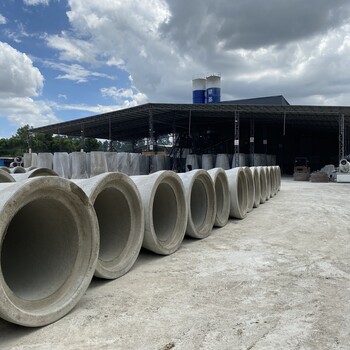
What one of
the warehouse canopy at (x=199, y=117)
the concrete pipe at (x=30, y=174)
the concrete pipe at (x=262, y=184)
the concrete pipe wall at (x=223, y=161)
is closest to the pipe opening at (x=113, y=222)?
the concrete pipe at (x=30, y=174)

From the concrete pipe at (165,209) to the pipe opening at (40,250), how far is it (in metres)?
1.49

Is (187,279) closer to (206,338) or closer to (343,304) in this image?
(206,338)

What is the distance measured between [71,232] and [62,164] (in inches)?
772

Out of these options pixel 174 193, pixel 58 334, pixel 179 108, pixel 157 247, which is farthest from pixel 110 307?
pixel 179 108

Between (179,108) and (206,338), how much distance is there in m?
25.7

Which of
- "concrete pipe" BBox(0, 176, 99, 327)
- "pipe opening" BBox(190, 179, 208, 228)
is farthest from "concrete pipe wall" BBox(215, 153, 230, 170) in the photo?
"concrete pipe" BBox(0, 176, 99, 327)

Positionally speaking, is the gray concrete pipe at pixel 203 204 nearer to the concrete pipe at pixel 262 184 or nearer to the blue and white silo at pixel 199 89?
the concrete pipe at pixel 262 184

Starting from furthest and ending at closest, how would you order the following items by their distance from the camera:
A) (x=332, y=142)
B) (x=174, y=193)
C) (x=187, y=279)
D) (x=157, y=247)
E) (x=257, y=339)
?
(x=332, y=142)
(x=174, y=193)
(x=157, y=247)
(x=187, y=279)
(x=257, y=339)

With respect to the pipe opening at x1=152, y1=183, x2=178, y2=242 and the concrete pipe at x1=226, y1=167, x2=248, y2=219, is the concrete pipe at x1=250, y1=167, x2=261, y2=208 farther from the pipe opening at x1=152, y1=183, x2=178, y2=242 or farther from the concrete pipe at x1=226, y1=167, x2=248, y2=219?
the pipe opening at x1=152, y1=183, x2=178, y2=242

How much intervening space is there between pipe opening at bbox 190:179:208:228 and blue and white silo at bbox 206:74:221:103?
34437 mm

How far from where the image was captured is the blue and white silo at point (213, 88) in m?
40.5

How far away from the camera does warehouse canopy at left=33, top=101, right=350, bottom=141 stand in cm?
2630

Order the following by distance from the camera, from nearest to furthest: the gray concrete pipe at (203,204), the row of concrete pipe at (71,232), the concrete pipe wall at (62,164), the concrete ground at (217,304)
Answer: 1. the concrete ground at (217,304)
2. the row of concrete pipe at (71,232)
3. the gray concrete pipe at (203,204)
4. the concrete pipe wall at (62,164)

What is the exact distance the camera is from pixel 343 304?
3.45 m
